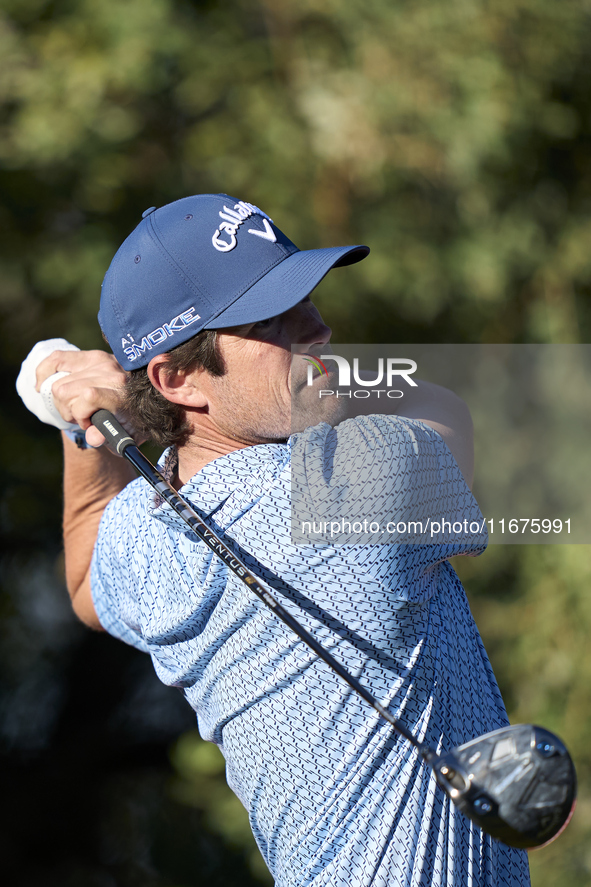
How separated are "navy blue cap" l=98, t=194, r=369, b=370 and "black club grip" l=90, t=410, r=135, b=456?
0.10 meters

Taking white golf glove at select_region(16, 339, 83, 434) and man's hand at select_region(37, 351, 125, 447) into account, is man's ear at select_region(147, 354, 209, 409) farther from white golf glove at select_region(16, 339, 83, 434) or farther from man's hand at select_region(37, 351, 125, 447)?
white golf glove at select_region(16, 339, 83, 434)

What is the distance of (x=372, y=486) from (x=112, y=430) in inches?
17.5

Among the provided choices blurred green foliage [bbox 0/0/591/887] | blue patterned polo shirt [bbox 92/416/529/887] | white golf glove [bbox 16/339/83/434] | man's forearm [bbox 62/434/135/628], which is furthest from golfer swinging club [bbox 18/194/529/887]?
blurred green foliage [bbox 0/0/591/887]

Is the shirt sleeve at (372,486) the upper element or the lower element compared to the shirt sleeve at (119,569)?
upper

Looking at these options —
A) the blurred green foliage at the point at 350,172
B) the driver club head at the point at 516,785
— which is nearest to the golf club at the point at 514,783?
the driver club head at the point at 516,785

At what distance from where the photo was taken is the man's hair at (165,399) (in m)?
1.09

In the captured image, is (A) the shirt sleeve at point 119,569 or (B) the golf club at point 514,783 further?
(A) the shirt sleeve at point 119,569

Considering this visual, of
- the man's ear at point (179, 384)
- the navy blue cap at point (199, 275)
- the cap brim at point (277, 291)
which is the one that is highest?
the navy blue cap at point (199, 275)

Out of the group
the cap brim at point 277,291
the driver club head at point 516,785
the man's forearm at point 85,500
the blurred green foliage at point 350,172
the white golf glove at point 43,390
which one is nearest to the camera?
the driver club head at point 516,785

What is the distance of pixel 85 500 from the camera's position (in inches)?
60.4

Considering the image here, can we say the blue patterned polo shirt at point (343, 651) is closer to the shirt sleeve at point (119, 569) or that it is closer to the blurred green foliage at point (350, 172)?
the shirt sleeve at point (119, 569)

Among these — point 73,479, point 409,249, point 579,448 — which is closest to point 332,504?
point 73,479

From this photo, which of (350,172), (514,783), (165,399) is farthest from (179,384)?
(350,172)

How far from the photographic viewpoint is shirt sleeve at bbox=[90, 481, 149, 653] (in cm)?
123
